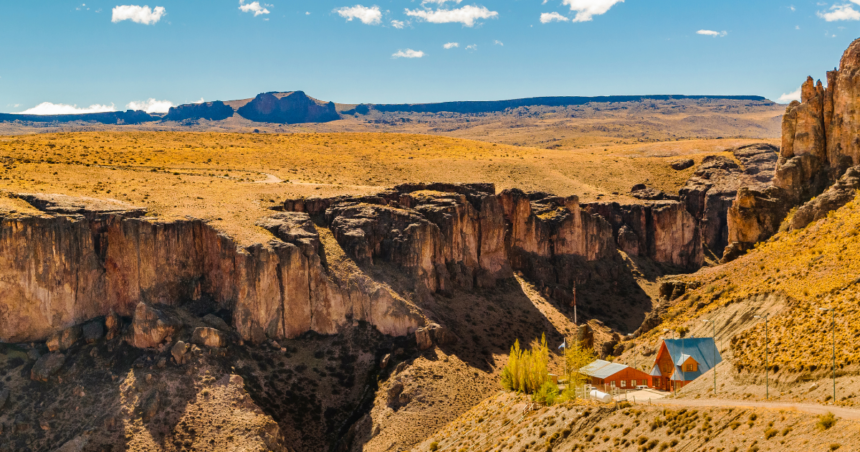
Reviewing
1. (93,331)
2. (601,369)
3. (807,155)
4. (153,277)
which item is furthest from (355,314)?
(807,155)

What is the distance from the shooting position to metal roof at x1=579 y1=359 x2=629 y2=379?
66562 mm

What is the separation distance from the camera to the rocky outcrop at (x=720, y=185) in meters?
148

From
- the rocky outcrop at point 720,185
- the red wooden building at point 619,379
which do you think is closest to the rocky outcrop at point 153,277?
the red wooden building at point 619,379

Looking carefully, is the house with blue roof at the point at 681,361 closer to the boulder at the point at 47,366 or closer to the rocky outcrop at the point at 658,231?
the boulder at the point at 47,366

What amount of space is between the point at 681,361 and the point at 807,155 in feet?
99.8

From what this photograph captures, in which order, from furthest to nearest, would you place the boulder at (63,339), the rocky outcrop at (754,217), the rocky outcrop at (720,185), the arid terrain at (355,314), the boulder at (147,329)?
1. the rocky outcrop at (720,185)
2. the boulder at (147,329)
3. the rocky outcrop at (754,217)
4. the boulder at (63,339)
5. the arid terrain at (355,314)

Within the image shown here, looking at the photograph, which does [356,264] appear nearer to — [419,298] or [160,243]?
[419,298]

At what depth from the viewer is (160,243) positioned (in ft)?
283

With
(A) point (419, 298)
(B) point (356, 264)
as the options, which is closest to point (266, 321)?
(B) point (356, 264)

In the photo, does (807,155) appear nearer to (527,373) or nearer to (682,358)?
(682,358)

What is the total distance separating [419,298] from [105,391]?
127ft

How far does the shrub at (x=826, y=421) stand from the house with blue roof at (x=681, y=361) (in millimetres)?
23533

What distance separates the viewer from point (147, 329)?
7875cm

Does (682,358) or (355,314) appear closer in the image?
(682,358)
